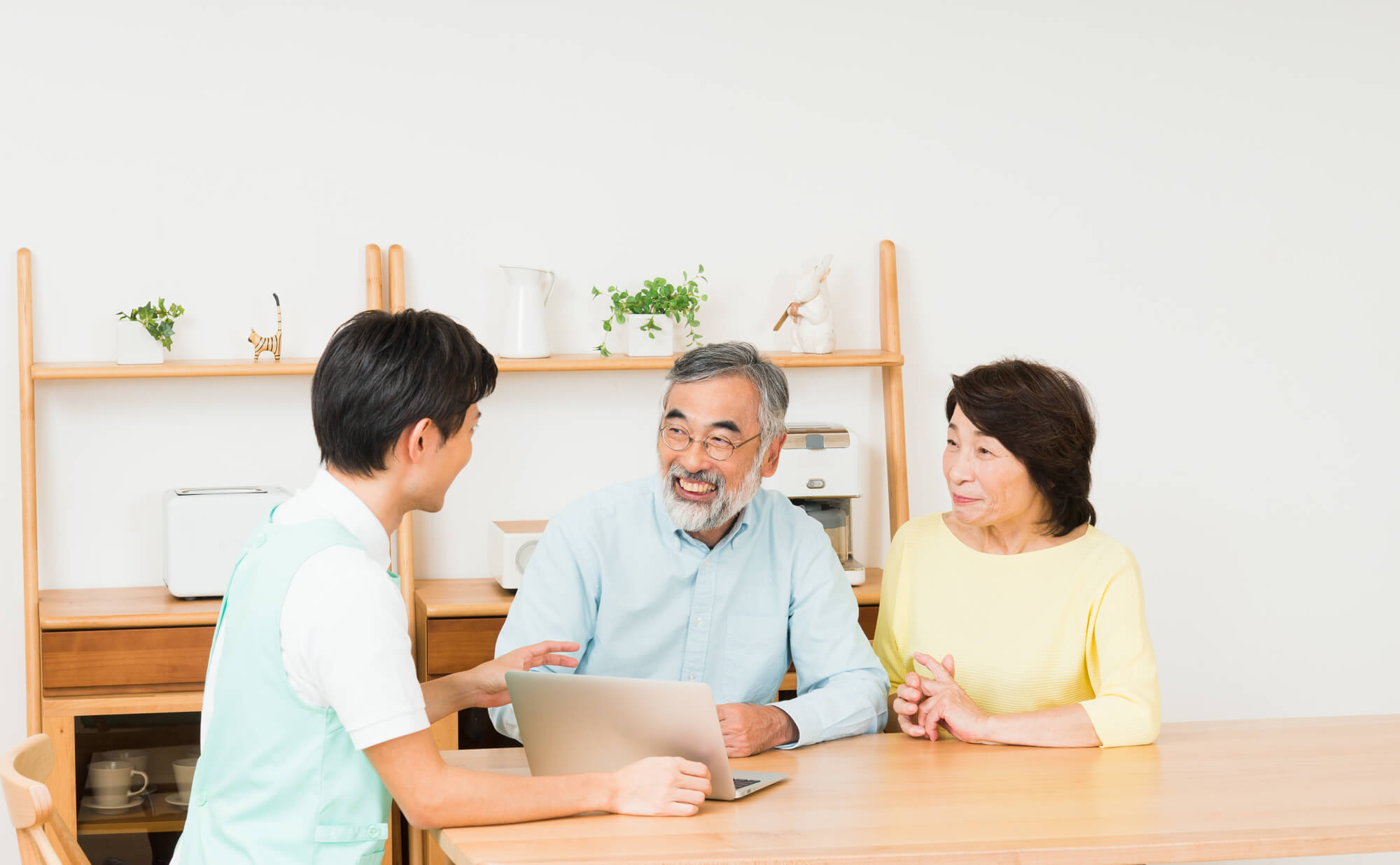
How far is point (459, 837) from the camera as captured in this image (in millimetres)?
1452

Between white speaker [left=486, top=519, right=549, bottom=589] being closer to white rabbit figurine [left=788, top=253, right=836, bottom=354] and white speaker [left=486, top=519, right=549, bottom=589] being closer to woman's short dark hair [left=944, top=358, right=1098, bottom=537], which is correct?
white rabbit figurine [left=788, top=253, right=836, bottom=354]

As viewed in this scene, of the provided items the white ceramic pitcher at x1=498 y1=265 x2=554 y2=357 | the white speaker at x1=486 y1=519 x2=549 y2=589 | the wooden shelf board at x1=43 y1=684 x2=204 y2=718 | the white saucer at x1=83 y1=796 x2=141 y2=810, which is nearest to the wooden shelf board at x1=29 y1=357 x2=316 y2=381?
the white ceramic pitcher at x1=498 y1=265 x2=554 y2=357

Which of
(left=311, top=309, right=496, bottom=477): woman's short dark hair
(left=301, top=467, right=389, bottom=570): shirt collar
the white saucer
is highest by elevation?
(left=311, top=309, right=496, bottom=477): woman's short dark hair

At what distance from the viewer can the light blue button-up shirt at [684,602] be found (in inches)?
83.8

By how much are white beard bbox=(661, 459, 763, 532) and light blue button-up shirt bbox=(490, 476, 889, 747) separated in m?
0.05

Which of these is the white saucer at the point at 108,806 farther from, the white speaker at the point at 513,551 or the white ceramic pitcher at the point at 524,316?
the white ceramic pitcher at the point at 524,316

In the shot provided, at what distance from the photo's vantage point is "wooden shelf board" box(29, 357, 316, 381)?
2797 millimetres

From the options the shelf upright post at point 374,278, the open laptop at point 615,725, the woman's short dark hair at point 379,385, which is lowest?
the open laptop at point 615,725

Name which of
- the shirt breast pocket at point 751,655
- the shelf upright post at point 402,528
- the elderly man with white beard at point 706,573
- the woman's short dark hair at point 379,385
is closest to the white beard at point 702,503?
the elderly man with white beard at point 706,573

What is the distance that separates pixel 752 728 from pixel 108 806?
1.73m

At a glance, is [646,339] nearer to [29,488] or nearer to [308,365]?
[308,365]

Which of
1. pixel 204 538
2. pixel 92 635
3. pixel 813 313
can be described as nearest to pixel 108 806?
pixel 92 635

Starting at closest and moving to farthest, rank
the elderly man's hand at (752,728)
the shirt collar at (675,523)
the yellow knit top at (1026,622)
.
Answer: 1. the elderly man's hand at (752,728)
2. the yellow knit top at (1026,622)
3. the shirt collar at (675,523)

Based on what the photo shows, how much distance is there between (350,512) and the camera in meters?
1.50
